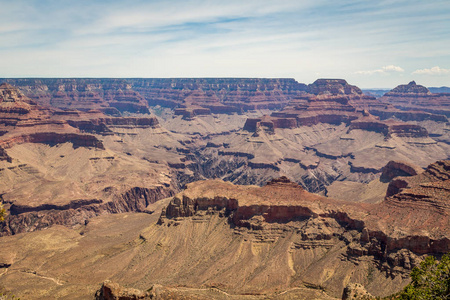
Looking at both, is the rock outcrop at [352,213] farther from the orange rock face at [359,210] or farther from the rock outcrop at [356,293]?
the rock outcrop at [356,293]

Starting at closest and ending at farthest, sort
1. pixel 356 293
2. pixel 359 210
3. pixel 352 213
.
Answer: pixel 356 293, pixel 352 213, pixel 359 210

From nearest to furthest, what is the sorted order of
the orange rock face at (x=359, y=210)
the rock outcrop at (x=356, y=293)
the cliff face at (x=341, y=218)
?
the rock outcrop at (x=356, y=293)
the cliff face at (x=341, y=218)
the orange rock face at (x=359, y=210)

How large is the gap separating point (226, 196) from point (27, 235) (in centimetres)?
7459

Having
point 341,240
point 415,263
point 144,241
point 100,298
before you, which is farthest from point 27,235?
point 415,263

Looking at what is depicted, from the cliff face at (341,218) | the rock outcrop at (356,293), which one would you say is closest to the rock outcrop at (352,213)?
the cliff face at (341,218)

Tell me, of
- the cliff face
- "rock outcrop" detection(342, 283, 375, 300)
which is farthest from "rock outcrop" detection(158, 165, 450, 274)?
"rock outcrop" detection(342, 283, 375, 300)

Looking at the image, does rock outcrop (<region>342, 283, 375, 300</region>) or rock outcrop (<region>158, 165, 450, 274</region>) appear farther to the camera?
rock outcrop (<region>158, 165, 450, 274</region>)

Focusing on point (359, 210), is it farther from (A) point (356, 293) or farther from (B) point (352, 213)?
→ (A) point (356, 293)

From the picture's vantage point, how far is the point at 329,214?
111438 mm

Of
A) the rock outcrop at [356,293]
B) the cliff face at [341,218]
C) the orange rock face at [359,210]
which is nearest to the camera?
the rock outcrop at [356,293]

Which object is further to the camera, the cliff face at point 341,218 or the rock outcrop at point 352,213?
the rock outcrop at point 352,213

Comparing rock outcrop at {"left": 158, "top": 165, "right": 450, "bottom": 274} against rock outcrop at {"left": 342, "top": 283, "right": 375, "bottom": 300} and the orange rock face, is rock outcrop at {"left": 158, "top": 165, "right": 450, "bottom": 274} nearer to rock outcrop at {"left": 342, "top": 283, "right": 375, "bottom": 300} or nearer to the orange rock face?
the orange rock face

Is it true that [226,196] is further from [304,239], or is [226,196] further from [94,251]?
[94,251]

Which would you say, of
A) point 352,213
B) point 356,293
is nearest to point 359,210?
point 352,213
